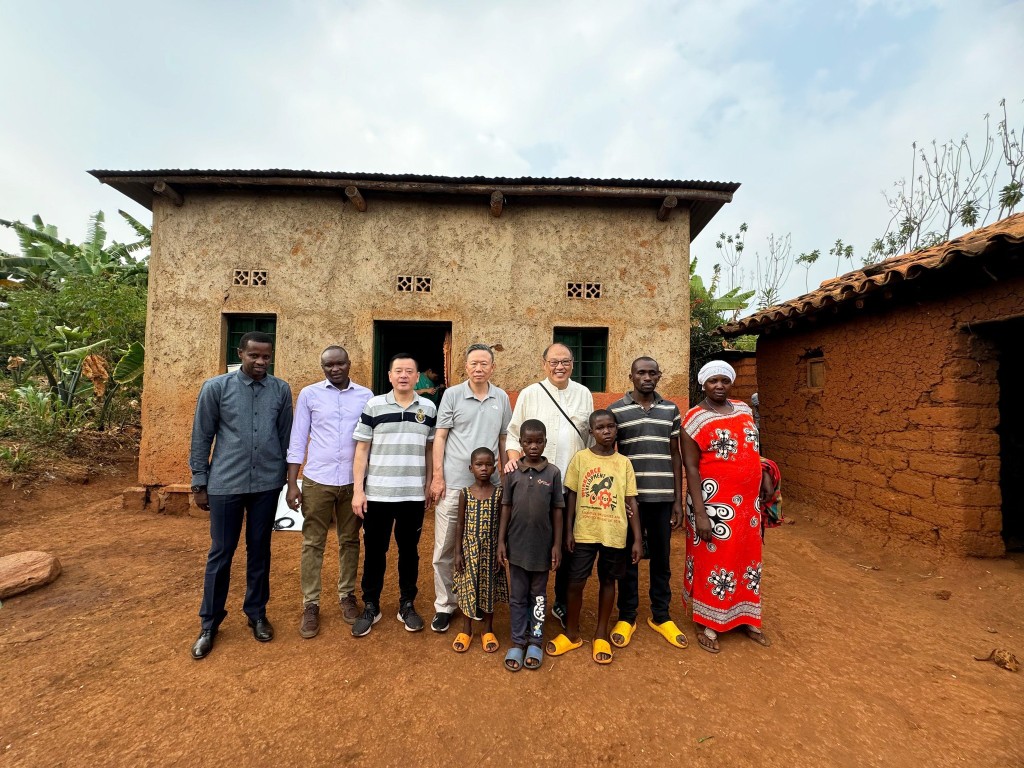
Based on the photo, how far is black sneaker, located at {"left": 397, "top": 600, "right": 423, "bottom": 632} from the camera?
283cm

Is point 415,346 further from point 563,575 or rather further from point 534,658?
point 534,658

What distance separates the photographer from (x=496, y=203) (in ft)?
17.5

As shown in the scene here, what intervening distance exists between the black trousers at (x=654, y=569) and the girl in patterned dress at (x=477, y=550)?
32.4 inches

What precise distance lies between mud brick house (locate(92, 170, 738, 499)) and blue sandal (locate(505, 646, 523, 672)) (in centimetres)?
332

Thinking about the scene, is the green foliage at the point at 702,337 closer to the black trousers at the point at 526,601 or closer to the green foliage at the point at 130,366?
the black trousers at the point at 526,601

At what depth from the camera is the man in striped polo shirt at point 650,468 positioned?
267 centimetres

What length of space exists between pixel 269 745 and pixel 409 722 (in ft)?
2.03

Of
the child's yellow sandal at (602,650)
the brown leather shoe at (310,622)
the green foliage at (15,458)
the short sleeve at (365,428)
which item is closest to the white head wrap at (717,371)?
the child's yellow sandal at (602,650)

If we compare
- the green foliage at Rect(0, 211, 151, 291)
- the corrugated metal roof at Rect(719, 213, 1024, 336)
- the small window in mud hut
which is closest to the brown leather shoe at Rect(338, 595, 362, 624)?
the corrugated metal roof at Rect(719, 213, 1024, 336)

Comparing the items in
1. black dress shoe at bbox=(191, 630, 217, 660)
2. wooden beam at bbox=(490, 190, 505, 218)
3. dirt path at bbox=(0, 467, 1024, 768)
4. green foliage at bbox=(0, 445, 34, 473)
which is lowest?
dirt path at bbox=(0, 467, 1024, 768)

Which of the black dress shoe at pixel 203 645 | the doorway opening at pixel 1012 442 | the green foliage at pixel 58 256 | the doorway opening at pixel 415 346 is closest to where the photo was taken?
the black dress shoe at pixel 203 645

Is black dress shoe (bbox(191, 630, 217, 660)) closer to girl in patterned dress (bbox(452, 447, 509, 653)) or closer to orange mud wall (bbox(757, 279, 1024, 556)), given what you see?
girl in patterned dress (bbox(452, 447, 509, 653))

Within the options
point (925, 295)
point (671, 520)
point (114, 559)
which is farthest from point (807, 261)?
point (114, 559)

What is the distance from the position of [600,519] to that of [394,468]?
1.30 m
